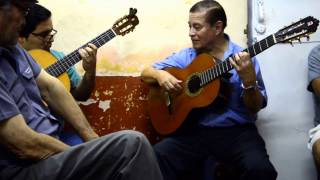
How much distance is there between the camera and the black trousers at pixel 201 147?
2.16 m

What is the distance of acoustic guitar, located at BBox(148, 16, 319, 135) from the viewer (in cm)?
202

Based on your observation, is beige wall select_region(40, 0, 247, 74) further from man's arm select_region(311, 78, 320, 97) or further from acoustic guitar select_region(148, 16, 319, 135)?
man's arm select_region(311, 78, 320, 97)

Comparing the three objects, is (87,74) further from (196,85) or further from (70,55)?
(196,85)

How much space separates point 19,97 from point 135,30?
3.71 ft

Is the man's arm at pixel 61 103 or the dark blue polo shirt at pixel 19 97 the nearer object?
the dark blue polo shirt at pixel 19 97

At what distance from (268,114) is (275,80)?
0.20 metres

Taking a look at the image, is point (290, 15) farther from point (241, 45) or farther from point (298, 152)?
point (298, 152)

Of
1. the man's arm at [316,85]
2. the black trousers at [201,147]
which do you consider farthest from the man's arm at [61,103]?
the man's arm at [316,85]

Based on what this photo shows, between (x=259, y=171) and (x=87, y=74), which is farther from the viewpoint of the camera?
(x=87, y=74)

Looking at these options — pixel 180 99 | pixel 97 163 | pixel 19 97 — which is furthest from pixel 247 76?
pixel 19 97

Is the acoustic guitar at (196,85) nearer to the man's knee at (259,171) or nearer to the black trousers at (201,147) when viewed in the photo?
the black trousers at (201,147)

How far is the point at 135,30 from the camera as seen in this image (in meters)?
2.51

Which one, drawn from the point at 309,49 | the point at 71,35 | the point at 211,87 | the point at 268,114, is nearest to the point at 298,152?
the point at 268,114

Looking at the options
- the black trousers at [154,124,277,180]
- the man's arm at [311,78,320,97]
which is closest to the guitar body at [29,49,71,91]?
the black trousers at [154,124,277,180]
